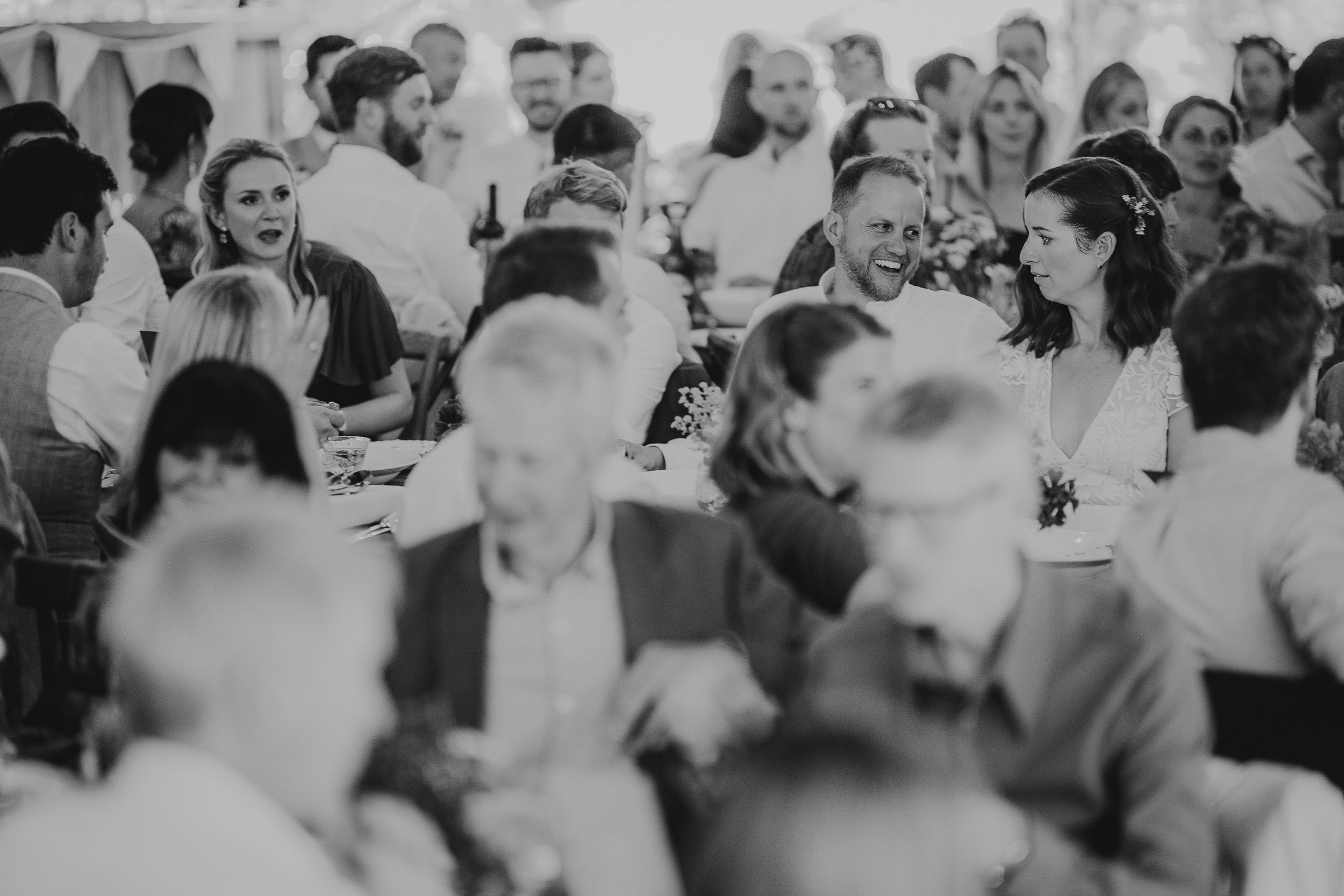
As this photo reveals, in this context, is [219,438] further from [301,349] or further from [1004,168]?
[1004,168]

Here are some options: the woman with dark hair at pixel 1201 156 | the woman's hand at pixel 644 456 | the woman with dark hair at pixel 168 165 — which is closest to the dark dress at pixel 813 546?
the woman's hand at pixel 644 456

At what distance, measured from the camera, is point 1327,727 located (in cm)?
187

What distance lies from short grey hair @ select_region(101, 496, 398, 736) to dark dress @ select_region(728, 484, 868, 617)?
86 cm

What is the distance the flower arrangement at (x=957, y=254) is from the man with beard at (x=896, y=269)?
3.41 ft

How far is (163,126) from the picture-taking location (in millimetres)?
5891

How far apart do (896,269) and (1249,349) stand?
1998mm

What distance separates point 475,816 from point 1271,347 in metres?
1.31

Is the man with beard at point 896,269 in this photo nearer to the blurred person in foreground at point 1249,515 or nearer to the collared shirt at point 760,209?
the blurred person in foreground at point 1249,515

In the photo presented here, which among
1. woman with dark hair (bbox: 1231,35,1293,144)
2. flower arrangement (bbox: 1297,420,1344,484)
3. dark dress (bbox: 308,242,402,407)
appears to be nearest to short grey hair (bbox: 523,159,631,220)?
dark dress (bbox: 308,242,402,407)

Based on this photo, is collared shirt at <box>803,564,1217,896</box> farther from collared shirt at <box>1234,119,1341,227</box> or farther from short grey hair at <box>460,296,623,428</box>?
collared shirt at <box>1234,119,1341,227</box>

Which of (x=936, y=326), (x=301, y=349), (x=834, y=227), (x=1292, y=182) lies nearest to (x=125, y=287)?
(x=301, y=349)

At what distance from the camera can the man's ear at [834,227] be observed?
4.20 metres

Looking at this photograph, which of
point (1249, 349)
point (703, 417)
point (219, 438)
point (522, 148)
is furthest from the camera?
point (522, 148)

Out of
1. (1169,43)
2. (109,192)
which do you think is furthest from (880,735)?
(1169,43)
